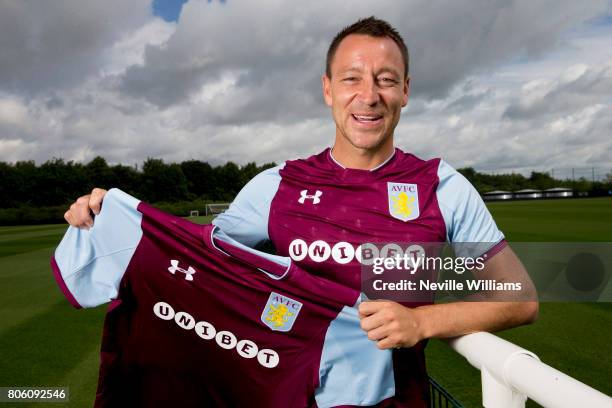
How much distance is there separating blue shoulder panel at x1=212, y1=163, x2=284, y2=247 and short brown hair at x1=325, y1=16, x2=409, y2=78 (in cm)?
61

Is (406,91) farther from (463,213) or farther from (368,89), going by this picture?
→ (463,213)

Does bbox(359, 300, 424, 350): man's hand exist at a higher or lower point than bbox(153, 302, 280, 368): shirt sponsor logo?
higher

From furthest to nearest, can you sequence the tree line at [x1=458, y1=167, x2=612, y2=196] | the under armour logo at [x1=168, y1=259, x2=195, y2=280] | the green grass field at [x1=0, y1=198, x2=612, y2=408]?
1. the tree line at [x1=458, y1=167, x2=612, y2=196]
2. the green grass field at [x1=0, y1=198, x2=612, y2=408]
3. the under armour logo at [x1=168, y1=259, x2=195, y2=280]

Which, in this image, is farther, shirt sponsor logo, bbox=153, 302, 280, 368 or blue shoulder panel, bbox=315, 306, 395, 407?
shirt sponsor logo, bbox=153, 302, 280, 368

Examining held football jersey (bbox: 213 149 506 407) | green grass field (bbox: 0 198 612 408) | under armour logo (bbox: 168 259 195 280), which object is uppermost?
held football jersey (bbox: 213 149 506 407)

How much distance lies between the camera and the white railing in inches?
37.6

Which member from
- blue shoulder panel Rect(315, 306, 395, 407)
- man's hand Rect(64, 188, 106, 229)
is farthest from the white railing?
man's hand Rect(64, 188, 106, 229)

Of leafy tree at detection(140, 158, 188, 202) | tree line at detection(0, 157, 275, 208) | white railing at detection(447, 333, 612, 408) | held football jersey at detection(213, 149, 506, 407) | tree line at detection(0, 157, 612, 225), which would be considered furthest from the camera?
leafy tree at detection(140, 158, 188, 202)

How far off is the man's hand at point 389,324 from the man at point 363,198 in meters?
0.25

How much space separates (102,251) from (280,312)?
808 millimetres

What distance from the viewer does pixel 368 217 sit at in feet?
6.72

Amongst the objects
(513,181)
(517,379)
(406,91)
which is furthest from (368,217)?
(513,181)

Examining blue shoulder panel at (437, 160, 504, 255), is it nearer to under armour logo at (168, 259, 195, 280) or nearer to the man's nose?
the man's nose

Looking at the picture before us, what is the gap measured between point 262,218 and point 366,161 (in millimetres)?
534
